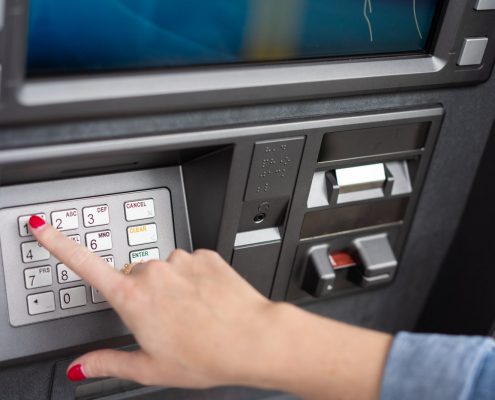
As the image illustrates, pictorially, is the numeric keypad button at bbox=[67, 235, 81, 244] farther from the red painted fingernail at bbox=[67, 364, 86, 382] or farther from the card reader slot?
the card reader slot

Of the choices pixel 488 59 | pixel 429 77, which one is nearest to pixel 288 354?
pixel 429 77

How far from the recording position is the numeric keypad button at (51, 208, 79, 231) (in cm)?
109

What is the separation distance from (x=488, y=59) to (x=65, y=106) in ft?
2.63

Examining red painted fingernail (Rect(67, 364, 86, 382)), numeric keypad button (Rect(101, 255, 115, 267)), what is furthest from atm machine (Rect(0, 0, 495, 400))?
red painted fingernail (Rect(67, 364, 86, 382))

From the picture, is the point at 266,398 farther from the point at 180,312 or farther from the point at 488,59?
the point at 488,59

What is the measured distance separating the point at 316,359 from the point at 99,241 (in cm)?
45

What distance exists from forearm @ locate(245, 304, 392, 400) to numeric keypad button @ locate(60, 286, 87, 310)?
0.38 metres

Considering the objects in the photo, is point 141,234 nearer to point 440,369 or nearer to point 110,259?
point 110,259

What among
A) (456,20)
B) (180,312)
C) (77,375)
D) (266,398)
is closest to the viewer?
(180,312)

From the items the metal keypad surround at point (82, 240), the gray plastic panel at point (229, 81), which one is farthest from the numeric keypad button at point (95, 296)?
the gray plastic panel at point (229, 81)

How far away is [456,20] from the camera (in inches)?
46.6

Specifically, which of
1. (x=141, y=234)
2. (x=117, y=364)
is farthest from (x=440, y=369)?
(x=141, y=234)

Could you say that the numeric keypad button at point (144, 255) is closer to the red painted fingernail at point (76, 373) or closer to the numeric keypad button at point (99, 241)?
the numeric keypad button at point (99, 241)

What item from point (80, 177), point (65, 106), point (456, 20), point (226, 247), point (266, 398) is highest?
point (456, 20)
